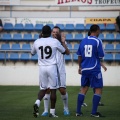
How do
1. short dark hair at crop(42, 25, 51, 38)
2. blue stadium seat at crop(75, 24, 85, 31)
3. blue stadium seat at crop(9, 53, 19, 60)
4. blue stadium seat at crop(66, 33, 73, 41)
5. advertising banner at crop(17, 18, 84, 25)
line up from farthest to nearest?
1. advertising banner at crop(17, 18, 84, 25)
2. blue stadium seat at crop(75, 24, 85, 31)
3. blue stadium seat at crop(66, 33, 73, 41)
4. blue stadium seat at crop(9, 53, 19, 60)
5. short dark hair at crop(42, 25, 51, 38)

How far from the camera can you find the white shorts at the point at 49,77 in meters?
10.8

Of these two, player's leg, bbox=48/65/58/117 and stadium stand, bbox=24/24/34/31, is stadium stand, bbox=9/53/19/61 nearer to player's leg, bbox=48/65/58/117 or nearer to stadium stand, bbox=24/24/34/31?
stadium stand, bbox=24/24/34/31

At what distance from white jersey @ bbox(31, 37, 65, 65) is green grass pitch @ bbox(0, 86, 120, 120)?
121 cm

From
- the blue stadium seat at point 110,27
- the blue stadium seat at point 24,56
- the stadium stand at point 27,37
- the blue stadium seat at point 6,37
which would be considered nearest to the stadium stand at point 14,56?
the blue stadium seat at point 24,56

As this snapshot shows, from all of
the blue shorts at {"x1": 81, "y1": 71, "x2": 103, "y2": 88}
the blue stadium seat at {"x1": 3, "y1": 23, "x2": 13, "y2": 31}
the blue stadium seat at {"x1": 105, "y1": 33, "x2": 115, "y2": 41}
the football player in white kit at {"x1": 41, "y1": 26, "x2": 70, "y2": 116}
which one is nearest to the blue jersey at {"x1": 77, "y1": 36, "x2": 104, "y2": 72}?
the blue shorts at {"x1": 81, "y1": 71, "x2": 103, "y2": 88}

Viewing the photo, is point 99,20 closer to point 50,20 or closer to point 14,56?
point 50,20

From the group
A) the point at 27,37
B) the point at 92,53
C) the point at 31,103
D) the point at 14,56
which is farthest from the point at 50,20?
the point at 92,53

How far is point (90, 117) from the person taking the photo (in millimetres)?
10734

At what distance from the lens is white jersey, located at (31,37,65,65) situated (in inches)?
424

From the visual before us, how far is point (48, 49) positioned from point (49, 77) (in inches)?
23.9

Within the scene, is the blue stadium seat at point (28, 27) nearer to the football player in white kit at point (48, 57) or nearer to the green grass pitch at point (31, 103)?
the green grass pitch at point (31, 103)

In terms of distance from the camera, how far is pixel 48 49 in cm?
1077

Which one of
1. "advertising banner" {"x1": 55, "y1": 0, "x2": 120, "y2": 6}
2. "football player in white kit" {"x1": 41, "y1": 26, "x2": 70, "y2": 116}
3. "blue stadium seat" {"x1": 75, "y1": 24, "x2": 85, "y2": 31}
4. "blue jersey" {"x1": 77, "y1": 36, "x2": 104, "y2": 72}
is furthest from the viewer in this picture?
"advertising banner" {"x1": 55, "y1": 0, "x2": 120, "y2": 6}

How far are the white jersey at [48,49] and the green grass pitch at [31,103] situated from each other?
1212 mm
